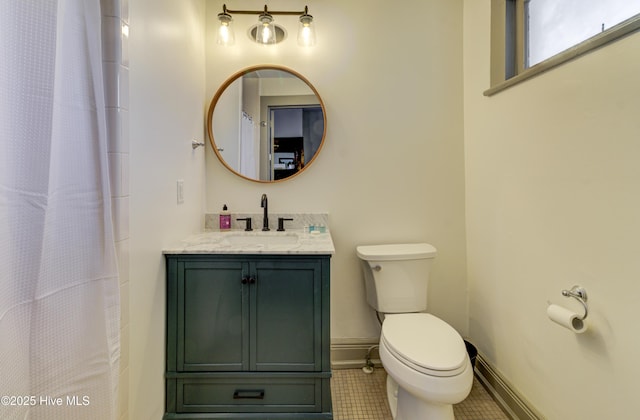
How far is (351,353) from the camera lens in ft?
6.36

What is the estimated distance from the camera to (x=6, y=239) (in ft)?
2.00

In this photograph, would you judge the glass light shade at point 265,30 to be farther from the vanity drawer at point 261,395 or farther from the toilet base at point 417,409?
the toilet base at point 417,409

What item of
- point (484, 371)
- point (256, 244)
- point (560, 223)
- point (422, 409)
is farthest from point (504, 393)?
point (256, 244)

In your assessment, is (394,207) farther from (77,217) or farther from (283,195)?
(77,217)

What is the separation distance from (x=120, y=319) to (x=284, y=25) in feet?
6.19

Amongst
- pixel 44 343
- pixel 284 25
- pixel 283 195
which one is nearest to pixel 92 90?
pixel 44 343

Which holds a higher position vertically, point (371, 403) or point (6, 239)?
point (6, 239)

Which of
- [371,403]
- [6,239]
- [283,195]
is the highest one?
[283,195]

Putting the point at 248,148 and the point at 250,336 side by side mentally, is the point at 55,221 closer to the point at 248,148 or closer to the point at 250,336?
the point at 250,336

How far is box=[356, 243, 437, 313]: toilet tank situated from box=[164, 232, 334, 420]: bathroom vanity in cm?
43

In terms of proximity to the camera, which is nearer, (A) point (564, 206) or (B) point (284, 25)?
(A) point (564, 206)

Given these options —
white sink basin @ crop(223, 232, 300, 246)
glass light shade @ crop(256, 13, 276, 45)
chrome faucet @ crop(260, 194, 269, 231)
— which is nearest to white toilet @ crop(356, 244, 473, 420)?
white sink basin @ crop(223, 232, 300, 246)

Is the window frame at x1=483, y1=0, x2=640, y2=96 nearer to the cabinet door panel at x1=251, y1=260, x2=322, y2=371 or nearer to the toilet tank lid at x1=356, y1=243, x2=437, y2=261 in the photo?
Result: the toilet tank lid at x1=356, y1=243, x2=437, y2=261

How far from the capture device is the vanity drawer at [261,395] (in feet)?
4.67
